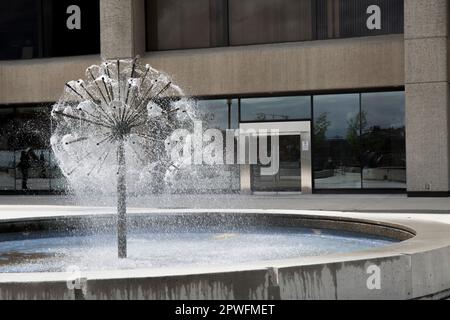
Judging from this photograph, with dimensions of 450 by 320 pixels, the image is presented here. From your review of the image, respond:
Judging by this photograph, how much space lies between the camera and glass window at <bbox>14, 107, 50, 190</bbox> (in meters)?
28.3

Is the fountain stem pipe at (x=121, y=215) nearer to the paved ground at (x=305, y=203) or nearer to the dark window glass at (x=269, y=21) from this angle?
the paved ground at (x=305, y=203)

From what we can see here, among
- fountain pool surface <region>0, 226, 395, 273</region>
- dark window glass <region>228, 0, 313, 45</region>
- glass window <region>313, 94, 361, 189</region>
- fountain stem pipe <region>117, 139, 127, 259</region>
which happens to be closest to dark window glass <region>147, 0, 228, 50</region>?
dark window glass <region>228, 0, 313, 45</region>

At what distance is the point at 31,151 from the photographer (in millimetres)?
28719

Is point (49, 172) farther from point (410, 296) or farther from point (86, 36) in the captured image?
point (410, 296)

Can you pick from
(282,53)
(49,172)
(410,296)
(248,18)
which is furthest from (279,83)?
(410,296)

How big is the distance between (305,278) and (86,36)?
909 inches

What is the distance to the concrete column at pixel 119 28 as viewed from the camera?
25.7 meters

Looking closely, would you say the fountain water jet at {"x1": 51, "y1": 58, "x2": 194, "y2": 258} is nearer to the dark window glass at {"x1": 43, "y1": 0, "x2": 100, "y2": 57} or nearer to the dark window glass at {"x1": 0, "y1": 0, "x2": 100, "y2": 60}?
the dark window glass at {"x1": 43, "y1": 0, "x2": 100, "y2": 57}

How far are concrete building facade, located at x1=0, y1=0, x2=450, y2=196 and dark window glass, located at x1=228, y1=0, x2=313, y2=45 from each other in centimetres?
31

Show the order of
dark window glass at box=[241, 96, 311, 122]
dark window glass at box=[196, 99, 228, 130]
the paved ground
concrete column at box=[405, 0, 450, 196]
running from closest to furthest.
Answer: the paved ground, concrete column at box=[405, 0, 450, 196], dark window glass at box=[241, 96, 311, 122], dark window glass at box=[196, 99, 228, 130]

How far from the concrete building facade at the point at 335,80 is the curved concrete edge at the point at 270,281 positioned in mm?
16588
